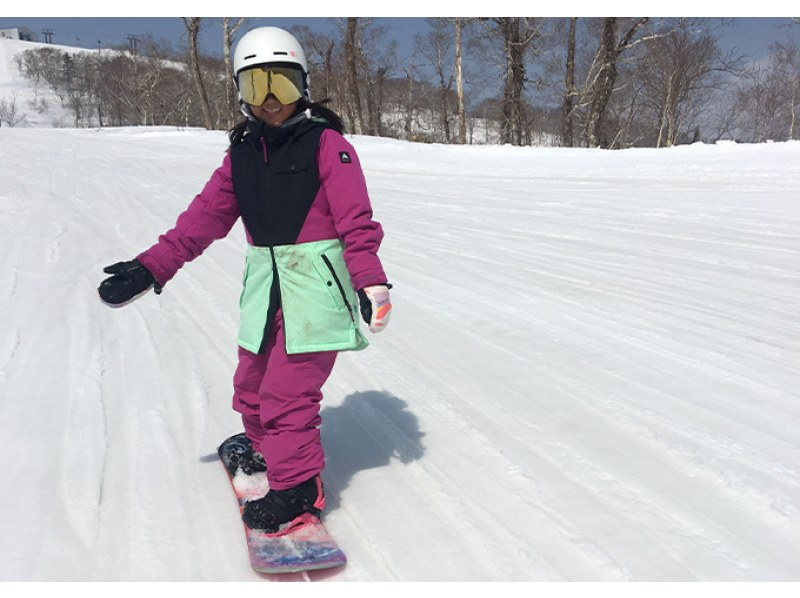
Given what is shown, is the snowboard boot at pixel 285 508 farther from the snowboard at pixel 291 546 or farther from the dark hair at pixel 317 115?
the dark hair at pixel 317 115

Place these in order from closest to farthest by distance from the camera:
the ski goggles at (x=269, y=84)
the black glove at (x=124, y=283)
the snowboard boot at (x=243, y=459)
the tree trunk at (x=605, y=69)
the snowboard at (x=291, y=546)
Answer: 1. the snowboard at (x=291, y=546)
2. the ski goggles at (x=269, y=84)
3. the black glove at (x=124, y=283)
4. the snowboard boot at (x=243, y=459)
5. the tree trunk at (x=605, y=69)

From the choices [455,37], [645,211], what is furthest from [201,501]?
[455,37]

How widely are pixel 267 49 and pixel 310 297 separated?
0.77 meters

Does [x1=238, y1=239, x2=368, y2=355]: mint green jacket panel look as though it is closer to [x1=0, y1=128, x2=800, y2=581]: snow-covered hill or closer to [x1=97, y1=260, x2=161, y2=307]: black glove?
[x1=97, y1=260, x2=161, y2=307]: black glove

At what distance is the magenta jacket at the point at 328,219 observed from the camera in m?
1.88

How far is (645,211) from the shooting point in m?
6.54

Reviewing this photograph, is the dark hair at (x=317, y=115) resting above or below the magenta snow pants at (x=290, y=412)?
above

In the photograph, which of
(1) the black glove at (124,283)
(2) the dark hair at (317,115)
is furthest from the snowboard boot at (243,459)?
(2) the dark hair at (317,115)

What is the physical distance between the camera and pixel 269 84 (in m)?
1.92

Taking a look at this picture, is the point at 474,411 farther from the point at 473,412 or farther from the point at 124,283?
the point at 124,283

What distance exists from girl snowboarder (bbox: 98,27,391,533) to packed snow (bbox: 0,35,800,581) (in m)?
0.28

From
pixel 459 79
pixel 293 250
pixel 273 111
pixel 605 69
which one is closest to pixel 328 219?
pixel 293 250

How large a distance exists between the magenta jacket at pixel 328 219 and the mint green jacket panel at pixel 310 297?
0.20 ft

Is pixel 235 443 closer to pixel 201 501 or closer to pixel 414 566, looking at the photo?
pixel 201 501
